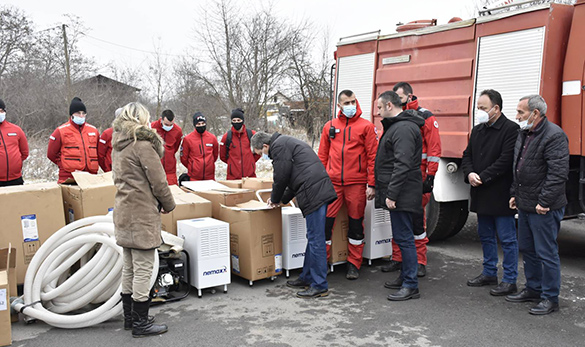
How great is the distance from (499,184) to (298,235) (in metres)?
2.05

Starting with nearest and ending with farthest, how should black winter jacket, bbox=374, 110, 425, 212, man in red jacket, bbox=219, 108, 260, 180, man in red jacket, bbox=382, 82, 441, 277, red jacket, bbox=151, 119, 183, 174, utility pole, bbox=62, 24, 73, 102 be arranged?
black winter jacket, bbox=374, 110, 425, 212 → man in red jacket, bbox=382, 82, 441, 277 → red jacket, bbox=151, 119, 183, 174 → man in red jacket, bbox=219, 108, 260, 180 → utility pole, bbox=62, 24, 73, 102

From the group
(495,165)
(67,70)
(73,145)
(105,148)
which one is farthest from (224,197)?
(67,70)

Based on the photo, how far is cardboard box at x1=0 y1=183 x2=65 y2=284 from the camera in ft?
13.9

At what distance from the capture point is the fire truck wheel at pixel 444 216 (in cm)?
611

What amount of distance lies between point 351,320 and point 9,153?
4.67 m

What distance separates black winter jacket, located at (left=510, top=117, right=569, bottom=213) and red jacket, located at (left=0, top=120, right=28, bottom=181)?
18.7ft

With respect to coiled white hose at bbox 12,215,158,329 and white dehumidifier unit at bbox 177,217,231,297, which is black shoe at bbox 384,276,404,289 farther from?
coiled white hose at bbox 12,215,158,329

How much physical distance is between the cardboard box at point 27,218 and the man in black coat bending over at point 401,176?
3.09m

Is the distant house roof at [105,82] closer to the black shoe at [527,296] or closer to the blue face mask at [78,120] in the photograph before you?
the blue face mask at [78,120]

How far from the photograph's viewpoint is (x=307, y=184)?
4.40 m

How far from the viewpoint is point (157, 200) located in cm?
357

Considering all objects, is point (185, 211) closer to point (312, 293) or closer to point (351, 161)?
point (312, 293)

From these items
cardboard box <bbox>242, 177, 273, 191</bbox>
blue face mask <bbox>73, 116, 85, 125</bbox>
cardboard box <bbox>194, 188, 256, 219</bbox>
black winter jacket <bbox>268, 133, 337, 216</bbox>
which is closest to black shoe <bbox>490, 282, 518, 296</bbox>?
black winter jacket <bbox>268, 133, 337, 216</bbox>

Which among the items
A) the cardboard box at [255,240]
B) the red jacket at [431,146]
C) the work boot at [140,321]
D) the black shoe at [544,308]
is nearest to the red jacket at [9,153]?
the cardboard box at [255,240]
